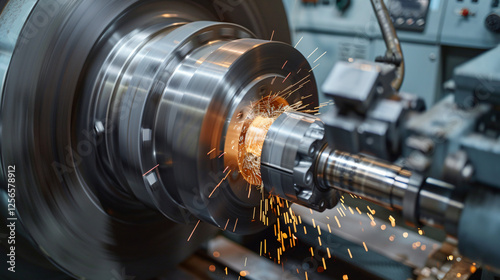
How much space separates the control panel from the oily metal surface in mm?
1497

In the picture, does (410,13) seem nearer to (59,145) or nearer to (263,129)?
(263,129)

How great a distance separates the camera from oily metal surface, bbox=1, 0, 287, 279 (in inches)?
30.3

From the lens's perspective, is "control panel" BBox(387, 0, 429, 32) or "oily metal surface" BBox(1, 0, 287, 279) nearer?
"oily metal surface" BBox(1, 0, 287, 279)

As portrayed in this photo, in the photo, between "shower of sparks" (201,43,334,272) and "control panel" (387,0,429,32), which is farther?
"control panel" (387,0,429,32)

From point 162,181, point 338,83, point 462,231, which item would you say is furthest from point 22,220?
point 462,231

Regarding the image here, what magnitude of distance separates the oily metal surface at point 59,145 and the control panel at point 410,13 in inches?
58.9

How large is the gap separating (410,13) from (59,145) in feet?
5.99

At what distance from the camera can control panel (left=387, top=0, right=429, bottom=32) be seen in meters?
2.05

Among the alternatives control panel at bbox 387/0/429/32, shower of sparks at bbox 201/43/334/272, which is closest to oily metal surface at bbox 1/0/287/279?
shower of sparks at bbox 201/43/334/272

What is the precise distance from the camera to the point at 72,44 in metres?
0.82

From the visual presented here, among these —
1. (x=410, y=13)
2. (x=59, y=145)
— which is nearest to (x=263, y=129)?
(x=59, y=145)

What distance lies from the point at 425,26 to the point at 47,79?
180 centimetres

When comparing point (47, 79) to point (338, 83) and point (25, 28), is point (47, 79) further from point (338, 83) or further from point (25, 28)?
point (338, 83)

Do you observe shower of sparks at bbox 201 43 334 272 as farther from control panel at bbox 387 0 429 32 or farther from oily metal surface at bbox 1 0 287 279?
control panel at bbox 387 0 429 32
